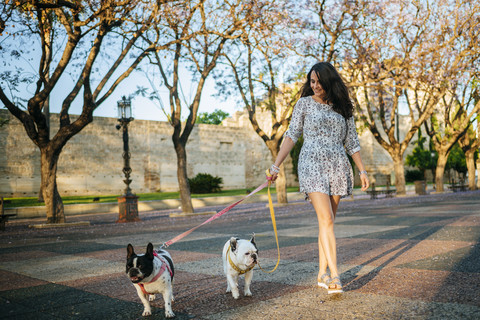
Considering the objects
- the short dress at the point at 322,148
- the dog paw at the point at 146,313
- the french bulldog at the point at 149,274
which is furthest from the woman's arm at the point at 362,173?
the dog paw at the point at 146,313

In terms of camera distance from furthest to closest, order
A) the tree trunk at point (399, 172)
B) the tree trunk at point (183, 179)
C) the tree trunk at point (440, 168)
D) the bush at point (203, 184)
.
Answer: the bush at point (203, 184)
the tree trunk at point (440, 168)
the tree trunk at point (399, 172)
the tree trunk at point (183, 179)

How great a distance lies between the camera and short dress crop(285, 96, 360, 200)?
392 cm

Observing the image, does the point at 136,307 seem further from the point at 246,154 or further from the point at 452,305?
the point at 246,154

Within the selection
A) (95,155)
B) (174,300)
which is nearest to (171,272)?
(174,300)

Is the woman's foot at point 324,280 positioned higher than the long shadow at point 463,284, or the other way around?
the woman's foot at point 324,280

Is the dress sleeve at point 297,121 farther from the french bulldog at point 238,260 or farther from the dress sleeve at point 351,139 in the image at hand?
the french bulldog at point 238,260

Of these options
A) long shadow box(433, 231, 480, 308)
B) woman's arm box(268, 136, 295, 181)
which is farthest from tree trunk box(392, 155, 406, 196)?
woman's arm box(268, 136, 295, 181)

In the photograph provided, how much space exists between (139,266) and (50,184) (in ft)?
37.5

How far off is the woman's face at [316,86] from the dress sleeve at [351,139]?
0.36 m

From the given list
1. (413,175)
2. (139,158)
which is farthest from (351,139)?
(413,175)

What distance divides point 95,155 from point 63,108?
16924mm

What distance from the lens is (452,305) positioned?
134 inches

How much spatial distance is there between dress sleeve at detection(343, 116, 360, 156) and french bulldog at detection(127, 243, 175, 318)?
202 centimetres

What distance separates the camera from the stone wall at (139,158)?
27234mm
